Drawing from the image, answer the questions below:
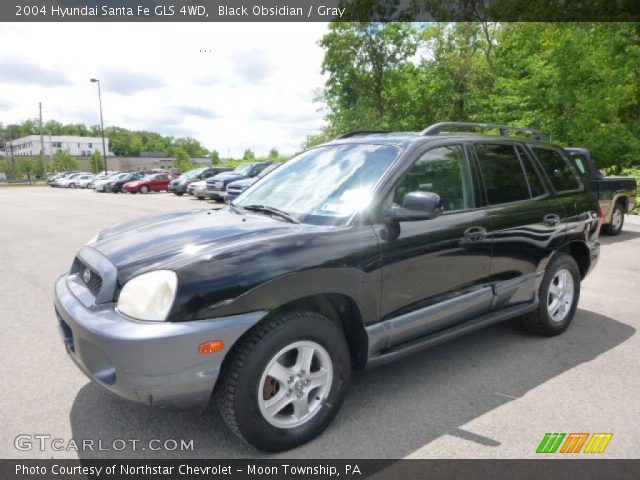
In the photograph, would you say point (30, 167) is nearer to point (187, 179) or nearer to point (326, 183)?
point (187, 179)

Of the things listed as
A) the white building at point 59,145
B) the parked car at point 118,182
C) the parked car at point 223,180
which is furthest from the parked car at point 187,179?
the white building at point 59,145

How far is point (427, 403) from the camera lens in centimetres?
323

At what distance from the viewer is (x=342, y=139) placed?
159 inches

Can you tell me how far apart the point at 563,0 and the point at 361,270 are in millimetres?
19698

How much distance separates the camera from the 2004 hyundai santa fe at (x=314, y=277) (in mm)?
2410

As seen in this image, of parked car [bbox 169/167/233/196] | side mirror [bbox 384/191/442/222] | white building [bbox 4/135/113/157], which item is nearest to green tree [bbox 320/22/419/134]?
parked car [bbox 169/167/233/196]

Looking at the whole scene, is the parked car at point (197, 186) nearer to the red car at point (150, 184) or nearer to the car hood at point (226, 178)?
the car hood at point (226, 178)

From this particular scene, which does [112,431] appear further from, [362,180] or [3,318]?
[3,318]

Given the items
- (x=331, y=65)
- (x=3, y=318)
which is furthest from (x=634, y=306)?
(x=331, y=65)

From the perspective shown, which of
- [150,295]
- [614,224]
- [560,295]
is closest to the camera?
[150,295]

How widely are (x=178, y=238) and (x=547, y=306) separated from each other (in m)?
3.23

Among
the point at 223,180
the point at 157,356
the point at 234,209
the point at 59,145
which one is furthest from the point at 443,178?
the point at 59,145

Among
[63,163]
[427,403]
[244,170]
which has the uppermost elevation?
[63,163]

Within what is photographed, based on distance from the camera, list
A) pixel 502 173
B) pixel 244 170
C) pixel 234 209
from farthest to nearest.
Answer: pixel 244 170, pixel 502 173, pixel 234 209
